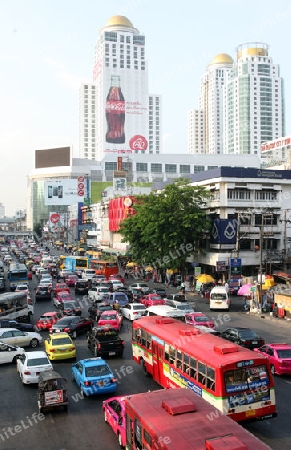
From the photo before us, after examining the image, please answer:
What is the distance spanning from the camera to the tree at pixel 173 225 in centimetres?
5081

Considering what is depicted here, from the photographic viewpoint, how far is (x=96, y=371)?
18047 mm

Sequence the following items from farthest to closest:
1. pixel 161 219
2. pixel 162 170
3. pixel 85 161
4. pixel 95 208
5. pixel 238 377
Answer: pixel 85 161 < pixel 162 170 < pixel 95 208 < pixel 161 219 < pixel 238 377

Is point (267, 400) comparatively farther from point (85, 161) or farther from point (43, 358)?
point (85, 161)

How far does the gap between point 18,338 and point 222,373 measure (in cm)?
1522

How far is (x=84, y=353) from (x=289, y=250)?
122 feet

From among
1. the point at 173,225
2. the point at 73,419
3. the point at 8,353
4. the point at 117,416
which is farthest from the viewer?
the point at 173,225

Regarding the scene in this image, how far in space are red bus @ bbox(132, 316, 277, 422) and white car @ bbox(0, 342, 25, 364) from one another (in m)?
9.07

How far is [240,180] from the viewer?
54938 millimetres

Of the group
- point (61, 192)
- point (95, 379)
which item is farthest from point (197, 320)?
point (61, 192)

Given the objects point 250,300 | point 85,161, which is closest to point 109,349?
point 250,300

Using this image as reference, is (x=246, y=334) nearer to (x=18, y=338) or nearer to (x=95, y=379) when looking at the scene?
(x=95, y=379)

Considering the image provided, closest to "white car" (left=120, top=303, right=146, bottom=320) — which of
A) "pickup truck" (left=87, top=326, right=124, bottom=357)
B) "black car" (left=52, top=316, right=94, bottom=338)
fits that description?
"black car" (left=52, top=316, right=94, bottom=338)

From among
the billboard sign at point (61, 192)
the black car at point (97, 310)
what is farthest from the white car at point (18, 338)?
the billboard sign at point (61, 192)

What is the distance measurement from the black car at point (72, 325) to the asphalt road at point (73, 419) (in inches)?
202
